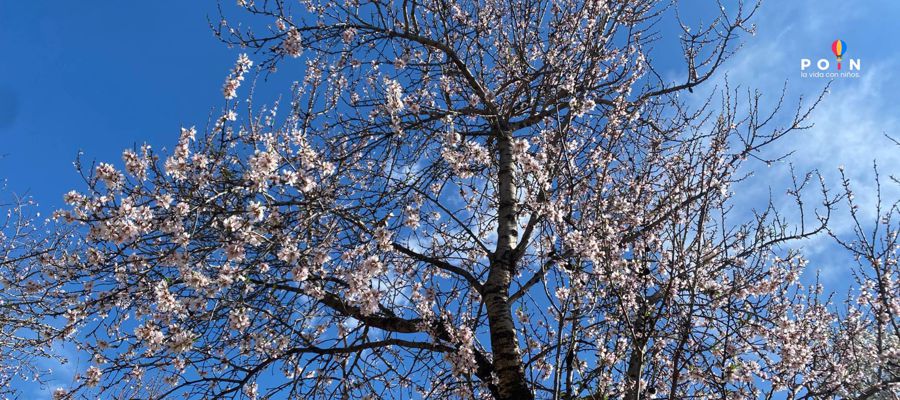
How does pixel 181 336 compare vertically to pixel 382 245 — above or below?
below

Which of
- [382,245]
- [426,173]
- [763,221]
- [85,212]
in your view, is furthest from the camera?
[426,173]

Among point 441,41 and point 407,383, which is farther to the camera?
point 441,41

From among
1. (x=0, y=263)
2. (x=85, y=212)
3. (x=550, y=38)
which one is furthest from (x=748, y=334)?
(x=0, y=263)

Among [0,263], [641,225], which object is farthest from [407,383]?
[0,263]

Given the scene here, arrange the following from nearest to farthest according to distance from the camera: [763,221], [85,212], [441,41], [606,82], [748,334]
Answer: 1. [85,212]
2. [748,334]
3. [763,221]
4. [441,41]
5. [606,82]

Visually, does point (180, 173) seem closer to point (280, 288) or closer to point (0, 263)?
point (280, 288)

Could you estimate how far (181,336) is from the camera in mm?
3807

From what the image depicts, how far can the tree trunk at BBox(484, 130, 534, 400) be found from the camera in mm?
4230

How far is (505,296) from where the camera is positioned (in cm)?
468

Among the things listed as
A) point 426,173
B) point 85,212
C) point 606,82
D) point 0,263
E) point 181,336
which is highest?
point 606,82

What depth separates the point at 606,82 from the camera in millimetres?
6344

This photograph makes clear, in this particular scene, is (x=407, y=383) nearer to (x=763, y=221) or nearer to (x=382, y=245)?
(x=382, y=245)

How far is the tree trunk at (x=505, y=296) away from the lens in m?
4.23

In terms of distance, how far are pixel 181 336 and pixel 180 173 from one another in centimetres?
105
